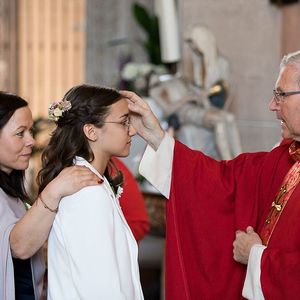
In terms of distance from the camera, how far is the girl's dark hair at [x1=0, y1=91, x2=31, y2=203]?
2.68 meters

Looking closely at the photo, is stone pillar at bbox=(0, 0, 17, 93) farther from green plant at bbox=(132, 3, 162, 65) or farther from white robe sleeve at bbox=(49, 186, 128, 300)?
white robe sleeve at bbox=(49, 186, 128, 300)

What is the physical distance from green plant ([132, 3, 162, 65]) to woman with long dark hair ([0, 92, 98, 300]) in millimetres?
5647

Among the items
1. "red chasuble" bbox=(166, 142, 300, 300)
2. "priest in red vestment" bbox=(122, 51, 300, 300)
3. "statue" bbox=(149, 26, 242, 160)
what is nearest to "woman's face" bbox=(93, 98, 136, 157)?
"priest in red vestment" bbox=(122, 51, 300, 300)

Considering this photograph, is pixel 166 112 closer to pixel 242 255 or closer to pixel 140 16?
pixel 140 16

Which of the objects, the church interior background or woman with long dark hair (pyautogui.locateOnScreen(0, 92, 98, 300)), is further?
the church interior background

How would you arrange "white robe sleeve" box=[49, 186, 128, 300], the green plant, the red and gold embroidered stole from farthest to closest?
the green plant, the red and gold embroidered stole, "white robe sleeve" box=[49, 186, 128, 300]

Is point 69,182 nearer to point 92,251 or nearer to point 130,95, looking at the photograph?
point 92,251

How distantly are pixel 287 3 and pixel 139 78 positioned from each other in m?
1.66

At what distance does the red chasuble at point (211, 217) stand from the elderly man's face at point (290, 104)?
0.91 ft

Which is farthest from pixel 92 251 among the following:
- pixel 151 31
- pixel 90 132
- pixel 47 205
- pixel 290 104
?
pixel 151 31

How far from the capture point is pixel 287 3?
648cm

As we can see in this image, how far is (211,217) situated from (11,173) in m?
0.79

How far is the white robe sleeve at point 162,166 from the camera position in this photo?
9.91 feet

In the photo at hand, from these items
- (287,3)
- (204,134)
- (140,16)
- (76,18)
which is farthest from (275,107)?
(76,18)
